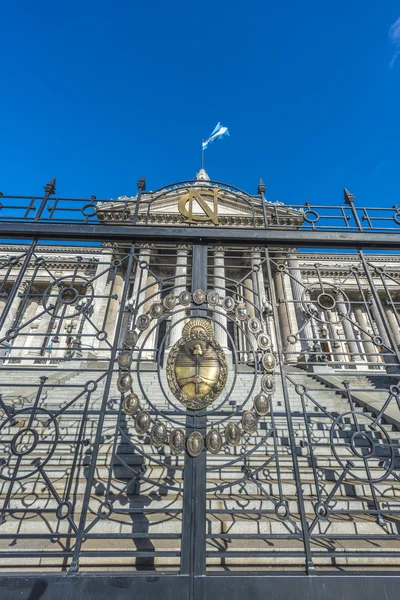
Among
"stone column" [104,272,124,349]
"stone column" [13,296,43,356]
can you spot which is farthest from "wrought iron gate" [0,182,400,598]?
"stone column" [13,296,43,356]

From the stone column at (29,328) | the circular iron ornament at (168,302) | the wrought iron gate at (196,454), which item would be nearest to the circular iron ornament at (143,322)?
the wrought iron gate at (196,454)

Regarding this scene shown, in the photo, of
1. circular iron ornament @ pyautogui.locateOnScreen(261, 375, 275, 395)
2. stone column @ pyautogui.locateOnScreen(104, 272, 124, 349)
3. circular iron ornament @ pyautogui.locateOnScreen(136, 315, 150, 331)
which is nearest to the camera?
circular iron ornament @ pyautogui.locateOnScreen(261, 375, 275, 395)

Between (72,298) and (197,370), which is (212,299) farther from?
(72,298)

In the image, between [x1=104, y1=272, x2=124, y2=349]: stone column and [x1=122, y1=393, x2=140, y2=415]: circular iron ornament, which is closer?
[x1=122, y1=393, x2=140, y2=415]: circular iron ornament

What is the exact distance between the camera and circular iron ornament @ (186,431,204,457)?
2.35 metres

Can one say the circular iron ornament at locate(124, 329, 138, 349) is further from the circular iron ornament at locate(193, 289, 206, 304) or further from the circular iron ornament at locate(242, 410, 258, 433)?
the circular iron ornament at locate(242, 410, 258, 433)

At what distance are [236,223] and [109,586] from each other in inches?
579

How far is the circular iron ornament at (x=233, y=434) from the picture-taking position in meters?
2.46

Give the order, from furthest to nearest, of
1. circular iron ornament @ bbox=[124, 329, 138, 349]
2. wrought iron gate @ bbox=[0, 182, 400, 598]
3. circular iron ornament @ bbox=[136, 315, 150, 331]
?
circular iron ornament @ bbox=[136, 315, 150, 331]
circular iron ornament @ bbox=[124, 329, 138, 349]
wrought iron gate @ bbox=[0, 182, 400, 598]

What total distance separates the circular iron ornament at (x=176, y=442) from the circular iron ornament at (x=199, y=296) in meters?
1.35

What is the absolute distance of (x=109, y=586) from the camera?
75.8 inches

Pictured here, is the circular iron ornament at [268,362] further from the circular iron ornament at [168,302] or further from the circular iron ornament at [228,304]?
the circular iron ornament at [168,302]

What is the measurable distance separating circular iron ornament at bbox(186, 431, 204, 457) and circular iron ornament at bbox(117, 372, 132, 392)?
0.78m

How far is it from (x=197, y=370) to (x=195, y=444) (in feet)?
2.27
